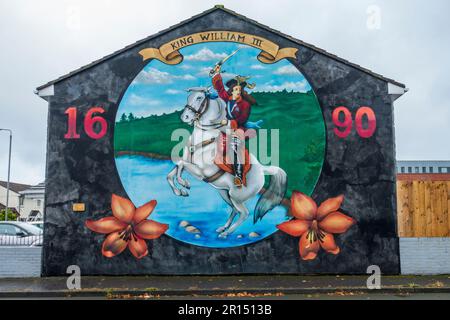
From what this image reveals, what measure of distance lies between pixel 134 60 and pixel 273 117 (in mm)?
4418

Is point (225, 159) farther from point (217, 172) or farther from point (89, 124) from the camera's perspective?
point (89, 124)

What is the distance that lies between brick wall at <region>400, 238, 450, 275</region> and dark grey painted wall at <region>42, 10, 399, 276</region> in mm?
347

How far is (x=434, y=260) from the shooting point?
47.3 feet

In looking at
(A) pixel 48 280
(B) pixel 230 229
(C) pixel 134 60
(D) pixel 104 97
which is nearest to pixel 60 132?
(D) pixel 104 97

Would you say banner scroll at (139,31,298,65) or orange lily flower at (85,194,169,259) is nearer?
orange lily flower at (85,194,169,259)

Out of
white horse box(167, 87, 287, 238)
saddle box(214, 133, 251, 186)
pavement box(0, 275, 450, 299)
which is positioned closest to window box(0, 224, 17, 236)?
pavement box(0, 275, 450, 299)

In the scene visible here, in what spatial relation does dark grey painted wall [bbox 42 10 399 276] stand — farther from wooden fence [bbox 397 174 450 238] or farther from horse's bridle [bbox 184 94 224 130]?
horse's bridle [bbox 184 94 224 130]

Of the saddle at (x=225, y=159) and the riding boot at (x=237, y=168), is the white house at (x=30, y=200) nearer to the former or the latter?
the saddle at (x=225, y=159)

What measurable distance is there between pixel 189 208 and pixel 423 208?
671 centimetres

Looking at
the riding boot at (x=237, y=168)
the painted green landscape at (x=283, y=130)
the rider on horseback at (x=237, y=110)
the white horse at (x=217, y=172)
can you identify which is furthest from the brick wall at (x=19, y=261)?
the rider on horseback at (x=237, y=110)

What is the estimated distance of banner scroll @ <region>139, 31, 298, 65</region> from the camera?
48.8ft

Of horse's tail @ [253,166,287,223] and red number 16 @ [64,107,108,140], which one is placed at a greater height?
red number 16 @ [64,107,108,140]

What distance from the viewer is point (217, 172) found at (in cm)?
1439
